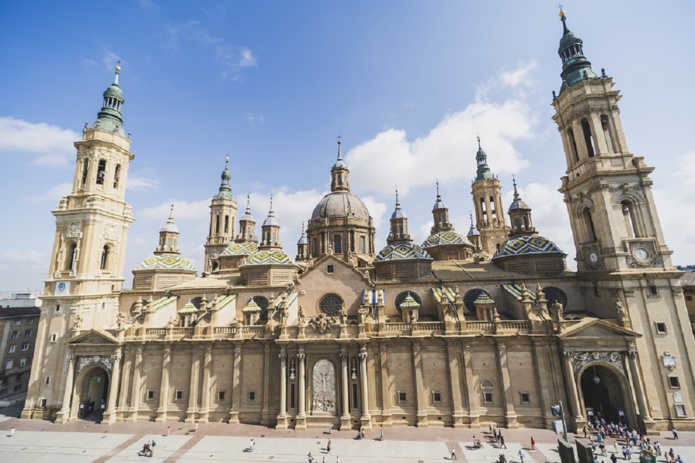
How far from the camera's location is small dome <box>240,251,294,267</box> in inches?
1398

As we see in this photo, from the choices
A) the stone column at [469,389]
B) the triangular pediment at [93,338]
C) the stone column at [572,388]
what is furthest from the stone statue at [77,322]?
the stone column at [572,388]

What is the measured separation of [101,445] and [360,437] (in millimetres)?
19413

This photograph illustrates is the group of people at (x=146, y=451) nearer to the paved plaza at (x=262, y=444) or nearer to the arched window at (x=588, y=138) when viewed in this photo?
the paved plaza at (x=262, y=444)

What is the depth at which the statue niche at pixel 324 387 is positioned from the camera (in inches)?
1041

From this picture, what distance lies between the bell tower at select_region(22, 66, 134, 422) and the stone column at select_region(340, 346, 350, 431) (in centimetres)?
2507

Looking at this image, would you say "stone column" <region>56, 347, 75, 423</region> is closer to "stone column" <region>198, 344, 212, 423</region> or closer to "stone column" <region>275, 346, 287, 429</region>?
"stone column" <region>198, 344, 212, 423</region>

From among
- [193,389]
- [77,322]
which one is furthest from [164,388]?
[77,322]

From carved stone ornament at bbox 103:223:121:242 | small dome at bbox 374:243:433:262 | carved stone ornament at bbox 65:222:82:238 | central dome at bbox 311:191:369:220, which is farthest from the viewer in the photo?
central dome at bbox 311:191:369:220

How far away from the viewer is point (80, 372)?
28938 millimetres

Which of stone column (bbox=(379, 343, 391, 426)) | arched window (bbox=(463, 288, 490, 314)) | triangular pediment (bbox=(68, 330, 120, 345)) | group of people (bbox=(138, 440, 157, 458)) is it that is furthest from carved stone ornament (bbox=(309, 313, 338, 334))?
triangular pediment (bbox=(68, 330, 120, 345))

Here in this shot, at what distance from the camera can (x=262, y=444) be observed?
76.1 ft

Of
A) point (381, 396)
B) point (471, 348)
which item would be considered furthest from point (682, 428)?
point (381, 396)

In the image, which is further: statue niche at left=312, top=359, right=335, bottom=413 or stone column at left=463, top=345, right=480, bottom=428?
statue niche at left=312, top=359, right=335, bottom=413

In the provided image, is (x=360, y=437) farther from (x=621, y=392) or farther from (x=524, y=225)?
(x=524, y=225)
